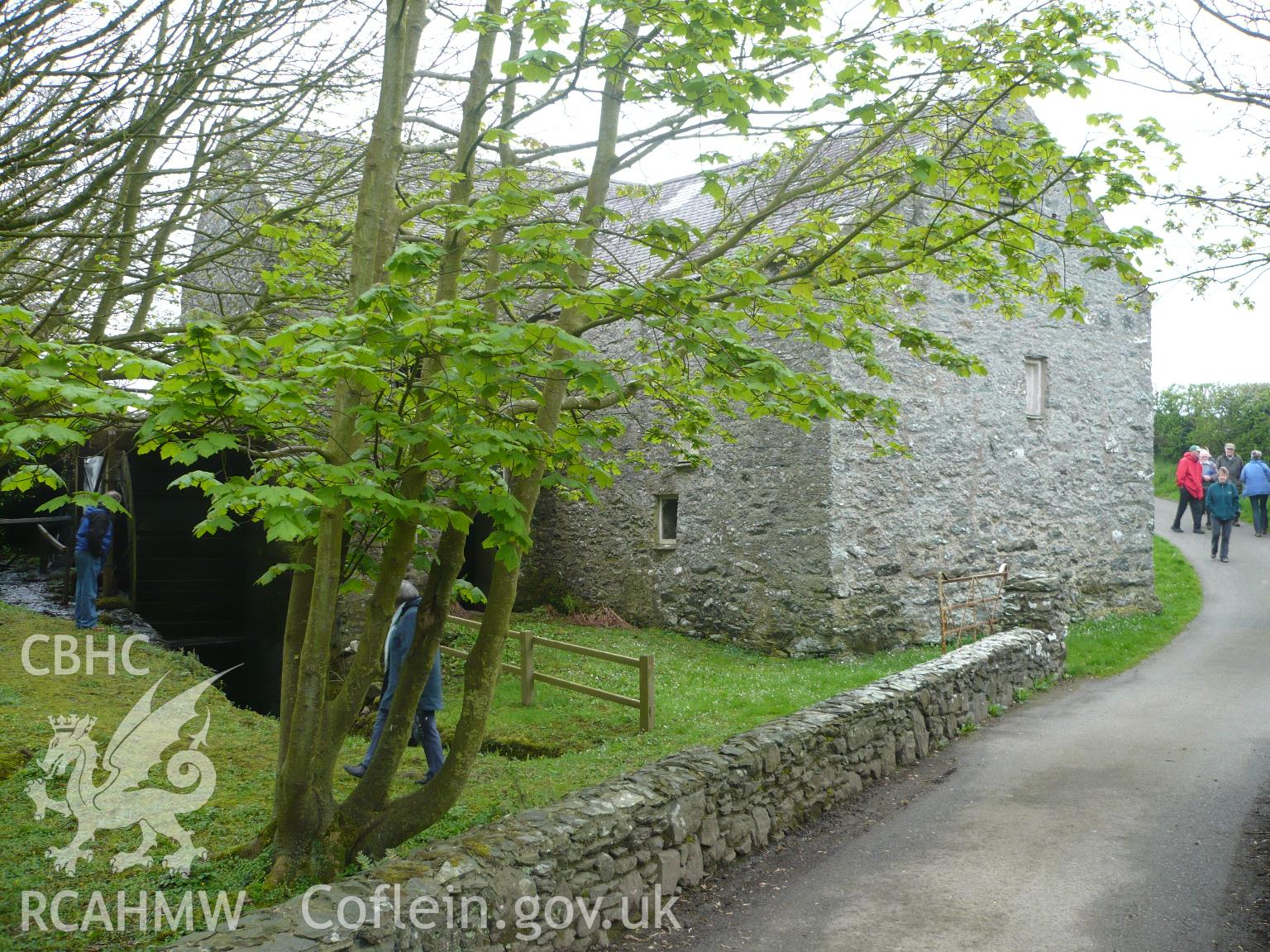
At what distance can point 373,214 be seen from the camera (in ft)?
18.1

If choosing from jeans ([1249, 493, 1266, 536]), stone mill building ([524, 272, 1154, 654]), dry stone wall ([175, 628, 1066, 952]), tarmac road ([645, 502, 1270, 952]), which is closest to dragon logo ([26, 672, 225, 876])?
dry stone wall ([175, 628, 1066, 952])

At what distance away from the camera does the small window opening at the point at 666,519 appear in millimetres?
14922

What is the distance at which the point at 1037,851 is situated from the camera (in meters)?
6.46

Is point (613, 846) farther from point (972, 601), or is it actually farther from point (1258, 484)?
point (1258, 484)

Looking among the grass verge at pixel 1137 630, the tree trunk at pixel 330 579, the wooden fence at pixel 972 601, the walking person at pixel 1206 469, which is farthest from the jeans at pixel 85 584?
the walking person at pixel 1206 469

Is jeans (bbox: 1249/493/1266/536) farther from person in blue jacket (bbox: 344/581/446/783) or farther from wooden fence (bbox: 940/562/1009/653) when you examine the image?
person in blue jacket (bbox: 344/581/446/783)

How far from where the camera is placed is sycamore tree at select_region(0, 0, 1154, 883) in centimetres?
418

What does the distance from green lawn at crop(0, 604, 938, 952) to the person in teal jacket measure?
8232mm

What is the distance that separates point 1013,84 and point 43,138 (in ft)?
17.5

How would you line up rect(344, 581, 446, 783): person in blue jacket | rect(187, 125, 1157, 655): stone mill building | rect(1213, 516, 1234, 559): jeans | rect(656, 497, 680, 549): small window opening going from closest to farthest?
rect(344, 581, 446, 783): person in blue jacket < rect(187, 125, 1157, 655): stone mill building < rect(656, 497, 680, 549): small window opening < rect(1213, 516, 1234, 559): jeans

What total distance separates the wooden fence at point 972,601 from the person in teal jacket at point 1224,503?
19.9 ft

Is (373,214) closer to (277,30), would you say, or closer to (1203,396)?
(277,30)

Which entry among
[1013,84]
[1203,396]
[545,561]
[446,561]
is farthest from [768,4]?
[1203,396]

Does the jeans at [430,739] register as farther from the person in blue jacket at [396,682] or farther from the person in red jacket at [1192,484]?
the person in red jacket at [1192,484]
